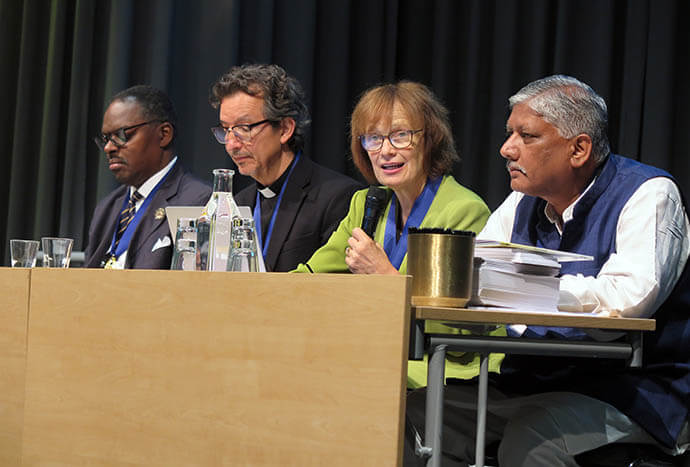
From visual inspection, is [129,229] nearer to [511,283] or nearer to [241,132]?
[241,132]

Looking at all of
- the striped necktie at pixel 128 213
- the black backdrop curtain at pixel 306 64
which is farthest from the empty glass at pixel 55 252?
the black backdrop curtain at pixel 306 64

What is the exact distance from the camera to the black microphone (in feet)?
7.67

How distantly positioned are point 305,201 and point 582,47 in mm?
1277

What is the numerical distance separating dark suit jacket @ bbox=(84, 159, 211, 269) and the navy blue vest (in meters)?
1.59

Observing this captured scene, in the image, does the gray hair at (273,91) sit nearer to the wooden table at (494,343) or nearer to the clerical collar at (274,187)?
the clerical collar at (274,187)

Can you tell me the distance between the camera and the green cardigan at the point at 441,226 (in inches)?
89.9

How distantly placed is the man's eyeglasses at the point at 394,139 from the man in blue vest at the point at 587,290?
0.47 m

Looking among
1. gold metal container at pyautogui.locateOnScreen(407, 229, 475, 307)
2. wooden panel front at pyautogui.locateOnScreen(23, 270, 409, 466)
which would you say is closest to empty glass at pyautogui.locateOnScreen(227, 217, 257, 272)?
wooden panel front at pyautogui.locateOnScreen(23, 270, 409, 466)

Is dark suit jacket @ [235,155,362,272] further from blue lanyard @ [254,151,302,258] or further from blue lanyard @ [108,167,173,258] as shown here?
blue lanyard @ [108,167,173,258]

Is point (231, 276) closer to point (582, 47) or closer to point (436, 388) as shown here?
point (436, 388)

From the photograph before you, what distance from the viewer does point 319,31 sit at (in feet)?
13.2

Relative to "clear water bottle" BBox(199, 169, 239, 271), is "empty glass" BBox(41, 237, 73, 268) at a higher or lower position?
lower

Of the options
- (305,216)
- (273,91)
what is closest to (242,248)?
(305,216)

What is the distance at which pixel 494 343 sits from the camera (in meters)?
1.58
